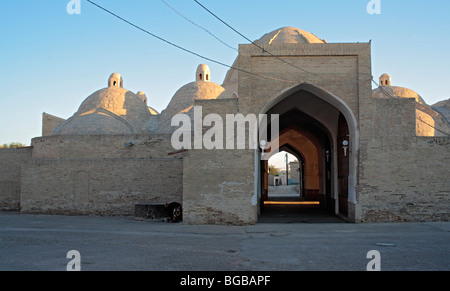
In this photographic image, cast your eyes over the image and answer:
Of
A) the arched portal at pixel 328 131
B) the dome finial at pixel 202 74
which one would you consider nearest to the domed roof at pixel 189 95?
the dome finial at pixel 202 74

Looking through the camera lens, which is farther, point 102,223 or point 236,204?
point 102,223

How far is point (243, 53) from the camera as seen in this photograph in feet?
43.1

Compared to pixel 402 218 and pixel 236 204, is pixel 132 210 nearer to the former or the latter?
pixel 236 204

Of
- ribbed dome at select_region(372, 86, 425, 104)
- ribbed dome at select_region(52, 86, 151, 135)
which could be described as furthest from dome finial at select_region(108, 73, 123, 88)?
ribbed dome at select_region(372, 86, 425, 104)

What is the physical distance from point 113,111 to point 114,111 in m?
0.08

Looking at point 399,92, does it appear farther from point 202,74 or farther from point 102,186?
point 102,186

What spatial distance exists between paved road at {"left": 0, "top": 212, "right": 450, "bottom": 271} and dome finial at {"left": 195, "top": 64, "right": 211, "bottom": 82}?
53.0 ft

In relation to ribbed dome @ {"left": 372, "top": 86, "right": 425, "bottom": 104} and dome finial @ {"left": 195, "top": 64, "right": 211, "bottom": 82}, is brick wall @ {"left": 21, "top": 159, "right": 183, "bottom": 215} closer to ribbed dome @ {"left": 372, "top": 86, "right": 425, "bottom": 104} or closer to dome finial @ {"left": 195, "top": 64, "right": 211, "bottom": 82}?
dome finial @ {"left": 195, "top": 64, "right": 211, "bottom": 82}

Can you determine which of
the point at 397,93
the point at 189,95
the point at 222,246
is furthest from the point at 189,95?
the point at 222,246

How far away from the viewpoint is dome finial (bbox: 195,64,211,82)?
27859 millimetres

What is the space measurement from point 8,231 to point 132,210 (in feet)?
17.0

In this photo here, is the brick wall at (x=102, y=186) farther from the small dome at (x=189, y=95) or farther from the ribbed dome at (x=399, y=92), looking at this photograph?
the ribbed dome at (x=399, y=92)

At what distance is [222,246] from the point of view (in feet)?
28.5
